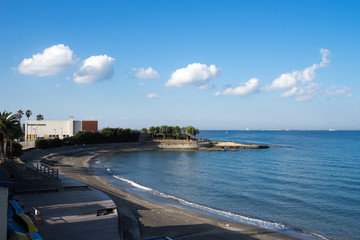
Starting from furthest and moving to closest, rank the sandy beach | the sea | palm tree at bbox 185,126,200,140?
palm tree at bbox 185,126,200,140
the sea
the sandy beach

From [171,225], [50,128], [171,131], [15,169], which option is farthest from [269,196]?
[171,131]

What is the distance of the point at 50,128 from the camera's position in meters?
78.0

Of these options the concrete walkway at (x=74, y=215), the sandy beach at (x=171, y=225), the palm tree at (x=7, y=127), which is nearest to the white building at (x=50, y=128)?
the palm tree at (x=7, y=127)

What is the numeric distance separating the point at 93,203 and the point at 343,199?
2362cm

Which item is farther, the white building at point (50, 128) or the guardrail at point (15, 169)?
the white building at point (50, 128)

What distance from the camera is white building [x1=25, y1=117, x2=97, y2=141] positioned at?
76938 mm

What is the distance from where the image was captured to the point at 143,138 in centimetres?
9806

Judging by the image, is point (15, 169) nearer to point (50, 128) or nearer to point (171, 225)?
point (171, 225)

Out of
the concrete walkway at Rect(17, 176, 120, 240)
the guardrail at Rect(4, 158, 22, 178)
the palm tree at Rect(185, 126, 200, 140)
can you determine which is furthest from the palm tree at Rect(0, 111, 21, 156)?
the palm tree at Rect(185, 126, 200, 140)

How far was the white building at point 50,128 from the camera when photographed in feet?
252

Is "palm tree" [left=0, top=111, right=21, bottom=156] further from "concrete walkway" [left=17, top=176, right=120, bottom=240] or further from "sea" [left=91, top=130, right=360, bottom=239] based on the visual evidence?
"concrete walkway" [left=17, top=176, right=120, bottom=240]

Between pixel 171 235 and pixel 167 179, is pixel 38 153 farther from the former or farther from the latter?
pixel 171 235

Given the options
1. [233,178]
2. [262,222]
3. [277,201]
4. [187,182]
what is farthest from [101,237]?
[233,178]

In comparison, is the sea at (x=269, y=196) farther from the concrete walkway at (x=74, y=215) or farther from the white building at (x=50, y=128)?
the white building at (x=50, y=128)
